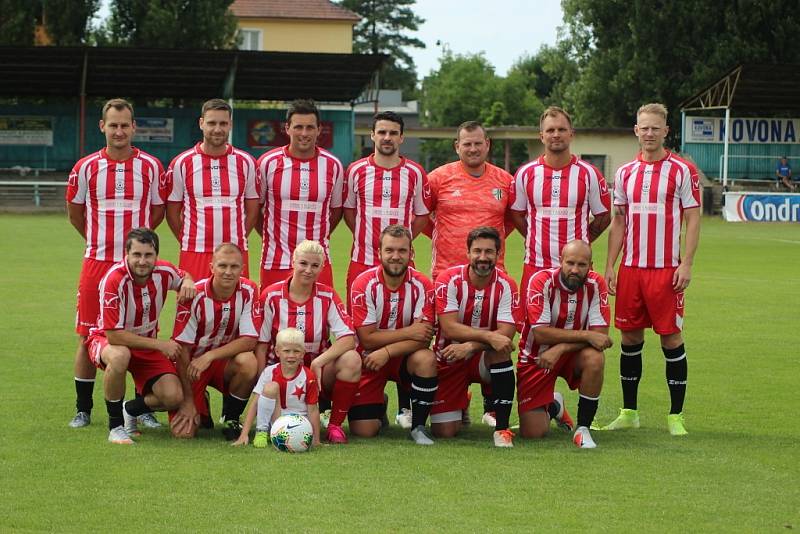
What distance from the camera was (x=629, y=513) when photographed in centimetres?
520

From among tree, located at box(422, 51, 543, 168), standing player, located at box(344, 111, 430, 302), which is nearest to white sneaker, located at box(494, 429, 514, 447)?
standing player, located at box(344, 111, 430, 302)

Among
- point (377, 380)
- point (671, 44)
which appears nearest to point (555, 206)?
point (377, 380)

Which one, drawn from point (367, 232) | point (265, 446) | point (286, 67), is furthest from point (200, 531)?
point (286, 67)

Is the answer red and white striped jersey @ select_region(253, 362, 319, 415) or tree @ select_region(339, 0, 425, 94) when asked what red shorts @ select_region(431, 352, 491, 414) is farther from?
tree @ select_region(339, 0, 425, 94)

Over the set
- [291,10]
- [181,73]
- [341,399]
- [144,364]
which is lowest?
[341,399]

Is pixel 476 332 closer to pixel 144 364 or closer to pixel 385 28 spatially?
pixel 144 364

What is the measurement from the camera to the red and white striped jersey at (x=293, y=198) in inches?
303

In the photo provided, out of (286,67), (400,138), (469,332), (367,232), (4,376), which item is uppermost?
(286,67)

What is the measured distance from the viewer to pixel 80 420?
7.10 meters

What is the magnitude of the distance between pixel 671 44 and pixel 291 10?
1813 cm

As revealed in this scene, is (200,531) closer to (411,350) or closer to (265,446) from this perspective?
(265,446)

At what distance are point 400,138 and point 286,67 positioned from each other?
27.9m

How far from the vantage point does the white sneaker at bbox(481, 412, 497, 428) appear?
750 cm

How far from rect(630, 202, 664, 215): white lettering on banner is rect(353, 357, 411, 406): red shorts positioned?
1.69 m
